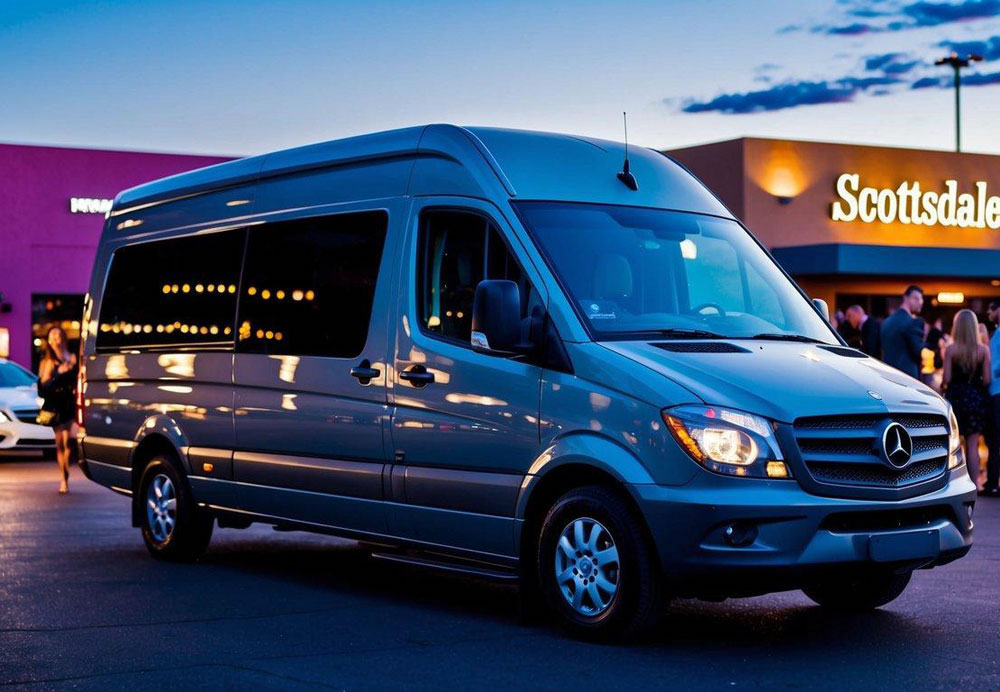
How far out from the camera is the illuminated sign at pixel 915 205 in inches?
1331

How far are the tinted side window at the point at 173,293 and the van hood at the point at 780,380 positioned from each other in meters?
3.96

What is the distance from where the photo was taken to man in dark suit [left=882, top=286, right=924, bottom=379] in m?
17.2

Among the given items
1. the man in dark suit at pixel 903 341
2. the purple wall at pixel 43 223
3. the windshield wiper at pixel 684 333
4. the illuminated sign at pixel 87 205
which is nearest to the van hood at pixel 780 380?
the windshield wiper at pixel 684 333

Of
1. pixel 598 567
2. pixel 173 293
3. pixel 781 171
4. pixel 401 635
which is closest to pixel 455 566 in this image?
pixel 401 635

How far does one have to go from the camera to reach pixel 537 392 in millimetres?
8047

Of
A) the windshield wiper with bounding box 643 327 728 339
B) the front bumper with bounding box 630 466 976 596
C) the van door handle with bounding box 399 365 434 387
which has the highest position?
the windshield wiper with bounding box 643 327 728 339

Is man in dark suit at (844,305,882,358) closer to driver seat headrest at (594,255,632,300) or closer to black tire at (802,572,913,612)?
black tire at (802,572,913,612)

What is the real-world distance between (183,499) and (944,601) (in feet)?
16.8

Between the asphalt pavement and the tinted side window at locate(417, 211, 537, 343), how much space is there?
161cm

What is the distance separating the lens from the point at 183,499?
11180mm

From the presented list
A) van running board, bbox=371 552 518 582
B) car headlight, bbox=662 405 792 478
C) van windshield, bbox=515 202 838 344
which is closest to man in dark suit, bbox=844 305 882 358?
van windshield, bbox=515 202 838 344

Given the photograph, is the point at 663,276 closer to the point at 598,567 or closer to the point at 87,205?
the point at 598,567

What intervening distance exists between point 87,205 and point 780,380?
31.8 m

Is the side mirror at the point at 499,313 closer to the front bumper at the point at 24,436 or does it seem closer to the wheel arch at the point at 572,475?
the wheel arch at the point at 572,475
